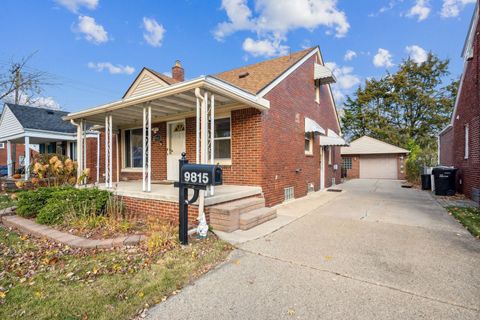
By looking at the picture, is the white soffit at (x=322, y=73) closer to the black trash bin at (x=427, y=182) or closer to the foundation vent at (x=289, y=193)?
the foundation vent at (x=289, y=193)

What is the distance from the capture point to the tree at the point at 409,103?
2902cm

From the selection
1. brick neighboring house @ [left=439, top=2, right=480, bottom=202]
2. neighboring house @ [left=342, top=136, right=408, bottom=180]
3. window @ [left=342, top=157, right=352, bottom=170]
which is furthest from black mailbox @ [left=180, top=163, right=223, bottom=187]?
window @ [left=342, top=157, right=352, bottom=170]

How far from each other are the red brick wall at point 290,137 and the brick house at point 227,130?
31mm

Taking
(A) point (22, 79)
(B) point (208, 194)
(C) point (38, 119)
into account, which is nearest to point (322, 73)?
(B) point (208, 194)

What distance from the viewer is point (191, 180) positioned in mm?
4141

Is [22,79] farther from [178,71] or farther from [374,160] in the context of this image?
[374,160]

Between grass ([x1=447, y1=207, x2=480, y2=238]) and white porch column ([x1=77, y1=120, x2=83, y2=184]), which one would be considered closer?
grass ([x1=447, y1=207, x2=480, y2=238])

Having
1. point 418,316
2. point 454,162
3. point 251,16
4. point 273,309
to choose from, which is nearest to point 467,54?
point 454,162

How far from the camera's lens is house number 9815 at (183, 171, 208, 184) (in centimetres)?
399

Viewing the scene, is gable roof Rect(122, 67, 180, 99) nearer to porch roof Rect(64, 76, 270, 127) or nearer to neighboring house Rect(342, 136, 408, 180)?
porch roof Rect(64, 76, 270, 127)

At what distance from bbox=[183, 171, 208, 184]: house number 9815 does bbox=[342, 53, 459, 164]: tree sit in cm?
3163

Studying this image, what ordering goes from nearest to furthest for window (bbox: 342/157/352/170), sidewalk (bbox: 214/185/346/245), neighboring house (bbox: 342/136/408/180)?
sidewalk (bbox: 214/185/346/245) < neighboring house (bbox: 342/136/408/180) < window (bbox: 342/157/352/170)

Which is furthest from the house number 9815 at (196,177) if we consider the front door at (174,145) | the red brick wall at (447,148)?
the red brick wall at (447,148)

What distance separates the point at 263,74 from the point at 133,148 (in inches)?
253
